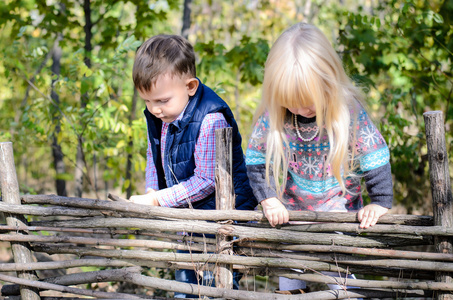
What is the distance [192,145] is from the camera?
223 centimetres

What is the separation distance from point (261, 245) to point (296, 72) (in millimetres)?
937

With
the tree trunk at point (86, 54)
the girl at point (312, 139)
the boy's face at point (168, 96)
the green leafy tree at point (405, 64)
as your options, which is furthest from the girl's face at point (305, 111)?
the tree trunk at point (86, 54)

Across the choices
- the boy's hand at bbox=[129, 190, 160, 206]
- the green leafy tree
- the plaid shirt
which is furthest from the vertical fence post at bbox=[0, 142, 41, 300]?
the green leafy tree

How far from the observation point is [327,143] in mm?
2043

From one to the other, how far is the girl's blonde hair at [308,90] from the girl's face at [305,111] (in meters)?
0.04

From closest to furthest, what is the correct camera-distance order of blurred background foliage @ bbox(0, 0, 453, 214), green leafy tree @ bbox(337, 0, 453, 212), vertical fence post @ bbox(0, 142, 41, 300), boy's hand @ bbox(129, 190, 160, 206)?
boy's hand @ bbox(129, 190, 160, 206)
vertical fence post @ bbox(0, 142, 41, 300)
blurred background foliage @ bbox(0, 0, 453, 214)
green leafy tree @ bbox(337, 0, 453, 212)

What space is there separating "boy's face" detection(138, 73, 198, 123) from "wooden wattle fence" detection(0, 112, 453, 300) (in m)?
0.34

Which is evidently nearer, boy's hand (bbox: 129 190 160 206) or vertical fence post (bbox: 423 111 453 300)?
vertical fence post (bbox: 423 111 453 300)

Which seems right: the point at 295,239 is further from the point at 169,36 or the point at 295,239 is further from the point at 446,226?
the point at 169,36

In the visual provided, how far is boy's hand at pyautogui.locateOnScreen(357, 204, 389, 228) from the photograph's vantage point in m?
1.91

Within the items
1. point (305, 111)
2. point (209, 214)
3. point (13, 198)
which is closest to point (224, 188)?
point (209, 214)

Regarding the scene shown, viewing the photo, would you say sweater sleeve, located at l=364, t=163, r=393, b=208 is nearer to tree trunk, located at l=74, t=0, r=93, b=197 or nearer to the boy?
the boy

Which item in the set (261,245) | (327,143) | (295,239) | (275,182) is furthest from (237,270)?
(327,143)

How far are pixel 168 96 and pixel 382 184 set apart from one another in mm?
1131
